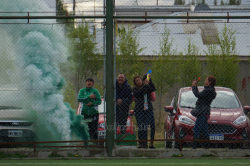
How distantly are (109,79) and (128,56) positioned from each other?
7413 millimetres

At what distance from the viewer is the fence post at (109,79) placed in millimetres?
6789

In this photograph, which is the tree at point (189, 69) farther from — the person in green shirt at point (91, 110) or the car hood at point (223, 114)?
the person in green shirt at point (91, 110)

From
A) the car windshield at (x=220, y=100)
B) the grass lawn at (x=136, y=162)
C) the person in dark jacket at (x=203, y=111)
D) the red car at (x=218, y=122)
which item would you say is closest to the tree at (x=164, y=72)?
the car windshield at (x=220, y=100)

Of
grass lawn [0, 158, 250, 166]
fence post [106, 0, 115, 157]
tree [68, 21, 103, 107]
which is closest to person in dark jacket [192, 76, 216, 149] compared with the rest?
grass lawn [0, 158, 250, 166]

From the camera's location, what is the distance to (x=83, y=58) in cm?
1293

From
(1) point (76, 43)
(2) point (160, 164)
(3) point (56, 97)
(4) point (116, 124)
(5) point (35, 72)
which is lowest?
(2) point (160, 164)

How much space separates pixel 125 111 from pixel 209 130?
186 centimetres

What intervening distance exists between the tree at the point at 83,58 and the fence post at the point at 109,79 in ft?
15.3

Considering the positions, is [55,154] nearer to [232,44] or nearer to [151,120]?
[151,120]

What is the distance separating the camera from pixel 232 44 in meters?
15.0

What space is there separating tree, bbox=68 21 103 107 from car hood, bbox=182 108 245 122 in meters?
4.61

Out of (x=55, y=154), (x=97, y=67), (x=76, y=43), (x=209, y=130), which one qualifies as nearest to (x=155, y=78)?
(x=97, y=67)

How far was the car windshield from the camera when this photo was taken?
828cm

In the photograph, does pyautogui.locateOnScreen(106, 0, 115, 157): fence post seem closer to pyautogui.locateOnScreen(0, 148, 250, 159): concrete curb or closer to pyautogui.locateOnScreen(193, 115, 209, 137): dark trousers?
pyautogui.locateOnScreen(0, 148, 250, 159): concrete curb
